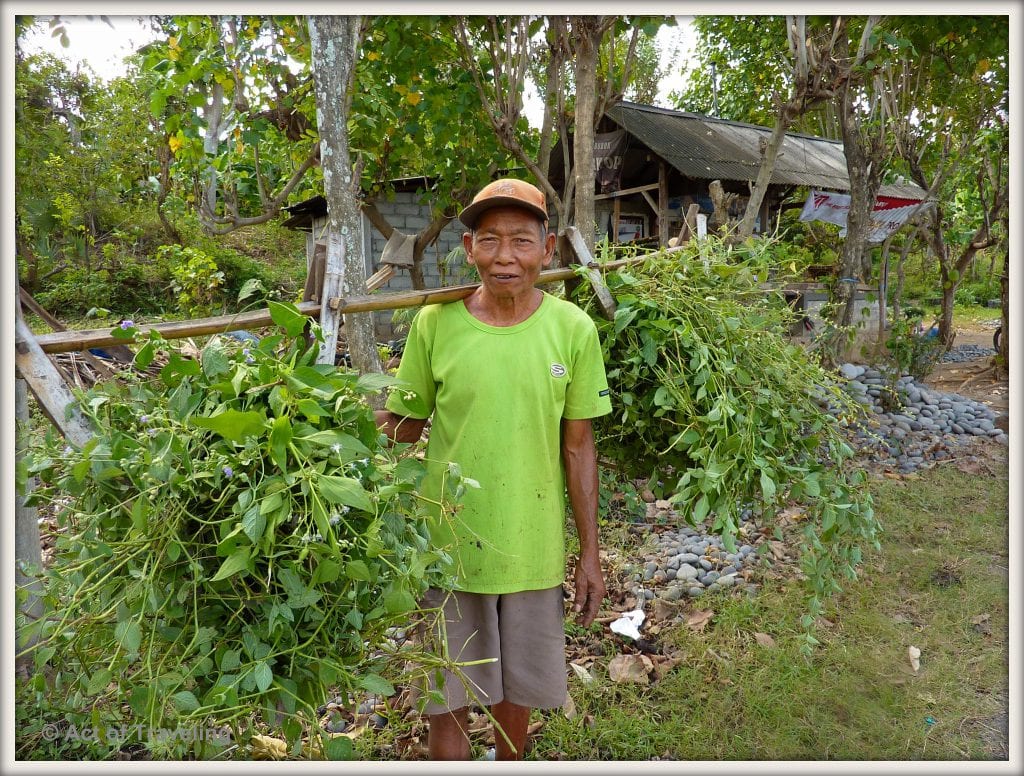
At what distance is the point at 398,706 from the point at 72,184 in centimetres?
1112

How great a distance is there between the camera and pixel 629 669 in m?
3.18

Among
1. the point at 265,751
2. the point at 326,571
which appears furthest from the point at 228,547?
the point at 265,751

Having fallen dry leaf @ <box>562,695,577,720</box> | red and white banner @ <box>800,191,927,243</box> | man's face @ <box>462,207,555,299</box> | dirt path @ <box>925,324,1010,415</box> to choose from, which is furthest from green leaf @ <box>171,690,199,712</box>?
red and white banner @ <box>800,191,927,243</box>

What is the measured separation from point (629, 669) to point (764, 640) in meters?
0.71

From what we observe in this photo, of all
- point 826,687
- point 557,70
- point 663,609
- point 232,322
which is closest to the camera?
point 232,322

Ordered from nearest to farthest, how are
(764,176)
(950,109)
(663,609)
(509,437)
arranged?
(509,437)
(663,609)
(764,176)
(950,109)

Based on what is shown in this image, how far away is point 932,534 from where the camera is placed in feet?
15.6

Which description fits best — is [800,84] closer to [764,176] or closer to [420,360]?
[764,176]

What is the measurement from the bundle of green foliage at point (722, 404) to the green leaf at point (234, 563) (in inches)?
48.7

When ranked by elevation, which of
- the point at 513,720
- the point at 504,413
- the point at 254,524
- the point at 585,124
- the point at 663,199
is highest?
the point at 663,199

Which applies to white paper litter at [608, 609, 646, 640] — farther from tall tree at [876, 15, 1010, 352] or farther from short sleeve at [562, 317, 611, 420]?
tall tree at [876, 15, 1010, 352]

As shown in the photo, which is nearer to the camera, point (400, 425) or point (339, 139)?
point (400, 425)

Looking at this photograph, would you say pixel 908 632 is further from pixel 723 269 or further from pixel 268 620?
pixel 268 620

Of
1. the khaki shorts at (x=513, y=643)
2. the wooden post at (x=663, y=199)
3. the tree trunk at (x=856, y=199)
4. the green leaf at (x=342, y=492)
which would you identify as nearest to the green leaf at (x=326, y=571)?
the green leaf at (x=342, y=492)
